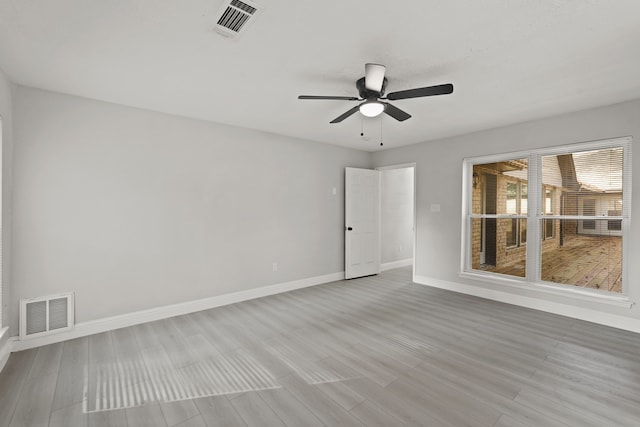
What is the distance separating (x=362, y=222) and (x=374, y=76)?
3.68 metres

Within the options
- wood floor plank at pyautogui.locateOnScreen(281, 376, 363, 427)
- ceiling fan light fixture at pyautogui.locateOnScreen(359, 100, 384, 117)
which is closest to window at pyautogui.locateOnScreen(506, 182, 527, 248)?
ceiling fan light fixture at pyautogui.locateOnScreen(359, 100, 384, 117)

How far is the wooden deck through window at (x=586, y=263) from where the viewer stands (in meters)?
3.48

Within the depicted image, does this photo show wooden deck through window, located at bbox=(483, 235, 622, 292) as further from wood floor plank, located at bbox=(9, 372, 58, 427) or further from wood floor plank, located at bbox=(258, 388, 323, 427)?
wood floor plank, located at bbox=(9, 372, 58, 427)

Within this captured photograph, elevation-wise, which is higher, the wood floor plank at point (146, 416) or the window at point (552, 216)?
the window at point (552, 216)

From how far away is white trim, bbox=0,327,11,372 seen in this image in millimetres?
A: 2426

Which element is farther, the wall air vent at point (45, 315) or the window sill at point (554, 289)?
the window sill at point (554, 289)

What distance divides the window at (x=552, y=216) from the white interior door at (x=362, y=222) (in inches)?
67.6

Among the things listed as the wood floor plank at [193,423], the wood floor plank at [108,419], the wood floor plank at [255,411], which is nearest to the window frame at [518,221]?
the wood floor plank at [255,411]

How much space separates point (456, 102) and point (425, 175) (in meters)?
2.00

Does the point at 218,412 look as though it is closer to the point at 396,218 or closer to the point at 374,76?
the point at 374,76

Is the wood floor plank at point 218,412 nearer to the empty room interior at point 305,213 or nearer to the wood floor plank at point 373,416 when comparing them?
the empty room interior at point 305,213

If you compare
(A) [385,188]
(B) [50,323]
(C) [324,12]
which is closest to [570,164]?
(A) [385,188]

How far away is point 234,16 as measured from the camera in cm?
182

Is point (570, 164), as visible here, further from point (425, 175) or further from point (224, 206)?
point (224, 206)
